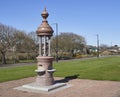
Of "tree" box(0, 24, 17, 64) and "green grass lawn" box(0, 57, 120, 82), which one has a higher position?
"tree" box(0, 24, 17, 64)

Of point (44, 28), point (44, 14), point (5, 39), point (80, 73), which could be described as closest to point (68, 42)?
point (5, 39)

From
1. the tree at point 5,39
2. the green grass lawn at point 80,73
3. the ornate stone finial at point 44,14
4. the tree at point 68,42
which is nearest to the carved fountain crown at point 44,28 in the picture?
the ornate stone finial at point 44,14

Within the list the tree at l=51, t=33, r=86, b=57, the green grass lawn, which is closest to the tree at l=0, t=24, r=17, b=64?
the green grass lawn

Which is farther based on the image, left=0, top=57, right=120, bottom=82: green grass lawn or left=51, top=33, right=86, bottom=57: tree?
left=51, top=33, right=86, bottom=57: tree

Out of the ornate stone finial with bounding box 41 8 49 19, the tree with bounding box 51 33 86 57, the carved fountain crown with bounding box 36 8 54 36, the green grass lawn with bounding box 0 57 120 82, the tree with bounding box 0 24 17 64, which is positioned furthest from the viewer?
the tree with bounding box 51 33 86 57

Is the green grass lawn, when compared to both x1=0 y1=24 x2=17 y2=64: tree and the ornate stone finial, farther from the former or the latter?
x1=0 y1=24 x2=17 y2=64: tree

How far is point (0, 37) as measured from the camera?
152ft

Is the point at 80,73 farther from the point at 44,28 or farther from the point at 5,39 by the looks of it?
the point at 5,39

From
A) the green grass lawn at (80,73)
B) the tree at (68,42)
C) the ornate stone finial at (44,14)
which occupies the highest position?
the tree at (68,42)

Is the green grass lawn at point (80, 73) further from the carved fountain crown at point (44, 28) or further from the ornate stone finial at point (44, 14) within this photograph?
the ornate stone finial at point (44, 14)

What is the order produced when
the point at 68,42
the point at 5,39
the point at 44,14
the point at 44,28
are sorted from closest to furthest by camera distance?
the point at 44,28 < the point at 44,14 < the point at 5,39 < the point at 68,42

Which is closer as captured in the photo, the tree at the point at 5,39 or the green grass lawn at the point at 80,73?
the green grass lawn at the point at 80,73

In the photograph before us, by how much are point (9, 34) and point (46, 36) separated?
33.7 m

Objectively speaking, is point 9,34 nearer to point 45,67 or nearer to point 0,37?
point 0,37
